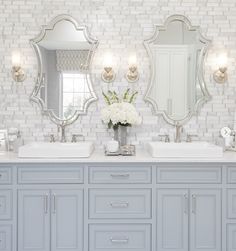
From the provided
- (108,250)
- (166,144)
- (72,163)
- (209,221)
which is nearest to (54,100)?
(72,163)

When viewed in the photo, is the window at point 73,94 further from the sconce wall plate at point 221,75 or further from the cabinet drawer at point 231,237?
the cabinet drawer at point 231,237

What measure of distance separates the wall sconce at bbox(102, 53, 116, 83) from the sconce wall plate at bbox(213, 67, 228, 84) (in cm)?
94

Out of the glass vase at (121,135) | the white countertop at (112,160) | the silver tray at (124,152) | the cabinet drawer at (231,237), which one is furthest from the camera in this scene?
the glass vase at (121,135)

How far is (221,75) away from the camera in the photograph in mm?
3475

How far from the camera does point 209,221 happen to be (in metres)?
2.90

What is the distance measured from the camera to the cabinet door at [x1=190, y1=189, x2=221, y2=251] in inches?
114

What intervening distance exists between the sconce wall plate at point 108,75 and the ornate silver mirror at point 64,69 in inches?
5.4

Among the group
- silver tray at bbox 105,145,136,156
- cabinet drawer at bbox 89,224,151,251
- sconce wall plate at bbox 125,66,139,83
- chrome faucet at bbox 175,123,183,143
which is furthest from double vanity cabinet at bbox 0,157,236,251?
sconce wall plate at bbox 125,66,139,83

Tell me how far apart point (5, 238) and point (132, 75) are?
174 cm

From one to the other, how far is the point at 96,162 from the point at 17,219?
73cm

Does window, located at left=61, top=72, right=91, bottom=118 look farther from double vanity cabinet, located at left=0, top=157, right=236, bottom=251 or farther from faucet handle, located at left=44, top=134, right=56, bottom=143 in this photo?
double vanity cabinet, located at left=0, top=157, right=236, bottom=251

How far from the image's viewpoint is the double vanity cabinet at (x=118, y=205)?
9.36 feet

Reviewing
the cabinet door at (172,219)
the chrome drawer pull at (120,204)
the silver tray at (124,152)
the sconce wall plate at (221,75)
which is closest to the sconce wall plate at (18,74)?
the silver tray at (124,152)

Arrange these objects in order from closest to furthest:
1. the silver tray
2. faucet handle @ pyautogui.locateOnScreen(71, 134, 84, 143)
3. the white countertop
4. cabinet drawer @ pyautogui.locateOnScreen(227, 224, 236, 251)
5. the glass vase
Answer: the white countertop → cabinet drawer @ pyautogui.locateOnScreen(227, 224, 236, 251) → the silver tray → the glass vase → faucet handle @ pyautogui.locateOnScreen(71, 134, 84, 143)
